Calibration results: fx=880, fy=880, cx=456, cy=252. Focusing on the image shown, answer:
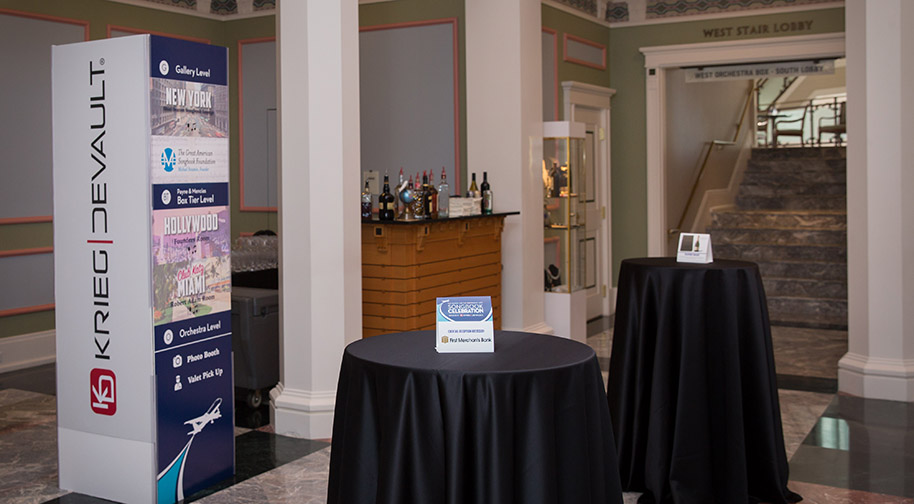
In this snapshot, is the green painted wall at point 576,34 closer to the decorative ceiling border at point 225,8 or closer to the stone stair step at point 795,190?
the decorative ceiling border at point 225,8

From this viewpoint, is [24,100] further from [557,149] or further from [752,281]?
[752,281]

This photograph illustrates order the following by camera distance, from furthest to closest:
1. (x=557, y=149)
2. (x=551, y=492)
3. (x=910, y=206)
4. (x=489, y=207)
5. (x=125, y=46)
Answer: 1. (x=557, y=149)
2. (x=489, y=207)
3. (x=910, y=206)
4. (x=125, y=46)
5. (x=551, y=492)

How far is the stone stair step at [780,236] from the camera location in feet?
31.3

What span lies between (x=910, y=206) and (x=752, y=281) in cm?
226

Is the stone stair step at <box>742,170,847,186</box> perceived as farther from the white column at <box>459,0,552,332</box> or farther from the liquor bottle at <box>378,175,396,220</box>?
the liquor bottle at <box>378,175,396,220</box>

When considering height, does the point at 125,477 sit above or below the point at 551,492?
below

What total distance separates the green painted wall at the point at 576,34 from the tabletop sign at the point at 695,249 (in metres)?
4.36

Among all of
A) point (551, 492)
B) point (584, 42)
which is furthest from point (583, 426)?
point (584, 42)

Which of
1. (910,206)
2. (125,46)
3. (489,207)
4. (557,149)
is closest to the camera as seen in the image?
(125,46)

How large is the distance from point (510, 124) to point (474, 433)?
4.33m

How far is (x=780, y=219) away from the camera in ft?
33.5

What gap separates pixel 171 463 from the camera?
381 cm

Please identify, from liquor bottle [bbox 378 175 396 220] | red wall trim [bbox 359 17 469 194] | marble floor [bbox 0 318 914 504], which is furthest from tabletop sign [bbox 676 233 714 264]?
red wall trim [bbox 359 17 469 194]

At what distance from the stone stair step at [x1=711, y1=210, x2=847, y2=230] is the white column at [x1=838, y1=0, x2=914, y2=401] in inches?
173
